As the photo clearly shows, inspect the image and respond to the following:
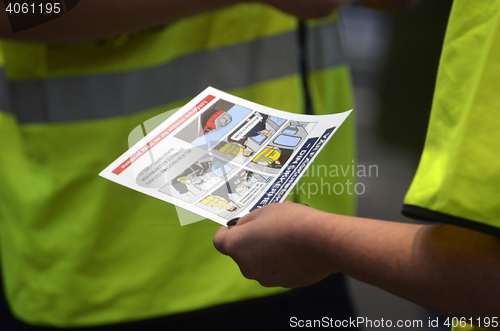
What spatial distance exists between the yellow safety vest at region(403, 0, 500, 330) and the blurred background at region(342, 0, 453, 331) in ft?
1.25

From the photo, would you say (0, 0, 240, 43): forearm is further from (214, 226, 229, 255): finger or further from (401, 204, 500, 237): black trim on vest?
(401, 204, 500, 237): black trim on vest

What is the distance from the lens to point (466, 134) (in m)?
0.29

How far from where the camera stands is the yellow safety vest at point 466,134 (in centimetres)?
28

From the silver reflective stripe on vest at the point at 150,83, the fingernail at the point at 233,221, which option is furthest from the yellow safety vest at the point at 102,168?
the fingernail at the point at 233,221

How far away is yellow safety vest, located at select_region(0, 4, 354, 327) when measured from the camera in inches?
23.6

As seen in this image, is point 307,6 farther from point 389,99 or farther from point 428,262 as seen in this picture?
point 389,99

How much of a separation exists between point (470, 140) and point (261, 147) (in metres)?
0.24

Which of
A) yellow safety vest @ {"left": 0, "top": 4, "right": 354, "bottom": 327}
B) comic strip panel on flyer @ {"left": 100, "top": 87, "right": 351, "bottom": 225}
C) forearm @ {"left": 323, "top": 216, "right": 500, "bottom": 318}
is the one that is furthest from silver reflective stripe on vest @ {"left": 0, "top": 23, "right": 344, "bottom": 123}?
forearm @ {"left": 323, "top": 216, "right": 500, "bottom": 318}

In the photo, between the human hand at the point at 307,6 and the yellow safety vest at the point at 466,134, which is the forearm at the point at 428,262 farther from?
the human hand at the point at 307,6

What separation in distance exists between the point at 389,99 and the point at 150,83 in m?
2.23

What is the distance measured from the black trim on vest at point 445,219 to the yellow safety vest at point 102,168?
0.23 metres

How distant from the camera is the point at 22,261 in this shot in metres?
0.64

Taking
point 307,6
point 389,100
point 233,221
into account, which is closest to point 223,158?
point 233,221

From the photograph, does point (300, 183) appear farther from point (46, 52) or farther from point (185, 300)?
point (46, 52)
